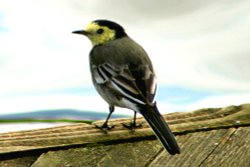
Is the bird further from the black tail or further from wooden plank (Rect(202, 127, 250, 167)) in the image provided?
wooden plank (Rect(202, 127, 250, 167))

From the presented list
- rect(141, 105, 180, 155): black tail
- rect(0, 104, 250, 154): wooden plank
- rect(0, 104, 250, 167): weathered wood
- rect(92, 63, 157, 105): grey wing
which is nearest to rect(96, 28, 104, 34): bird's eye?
rect(92, 63, 157, 105): grey wing

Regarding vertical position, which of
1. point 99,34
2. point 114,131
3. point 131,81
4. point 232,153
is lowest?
point 232,153

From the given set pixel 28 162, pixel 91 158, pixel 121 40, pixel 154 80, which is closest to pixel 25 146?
pixel 28 162

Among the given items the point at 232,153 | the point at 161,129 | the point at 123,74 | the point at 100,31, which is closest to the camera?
the point at 232,153

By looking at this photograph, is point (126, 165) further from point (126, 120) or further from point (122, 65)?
point (122, 65)

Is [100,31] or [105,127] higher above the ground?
[100,31]

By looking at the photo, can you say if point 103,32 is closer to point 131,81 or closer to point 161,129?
point 131,81

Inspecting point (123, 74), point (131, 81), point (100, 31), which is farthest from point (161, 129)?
point (100, 31)

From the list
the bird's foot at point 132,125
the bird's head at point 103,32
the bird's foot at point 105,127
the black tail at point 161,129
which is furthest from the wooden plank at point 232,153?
the bird's head at point 103,32

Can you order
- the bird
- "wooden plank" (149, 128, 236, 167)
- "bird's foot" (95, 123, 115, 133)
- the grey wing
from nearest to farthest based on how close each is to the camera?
"wooden plank" (149, 128, 236, 167)
"bird's foot" (95, 123, 115, 133)
the bird
the grey wing

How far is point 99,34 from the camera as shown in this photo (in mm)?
5500

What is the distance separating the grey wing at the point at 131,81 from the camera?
13.6 feet

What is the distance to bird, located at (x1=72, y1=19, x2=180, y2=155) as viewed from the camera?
3787 mm

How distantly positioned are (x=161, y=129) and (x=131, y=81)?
32.8 inches
